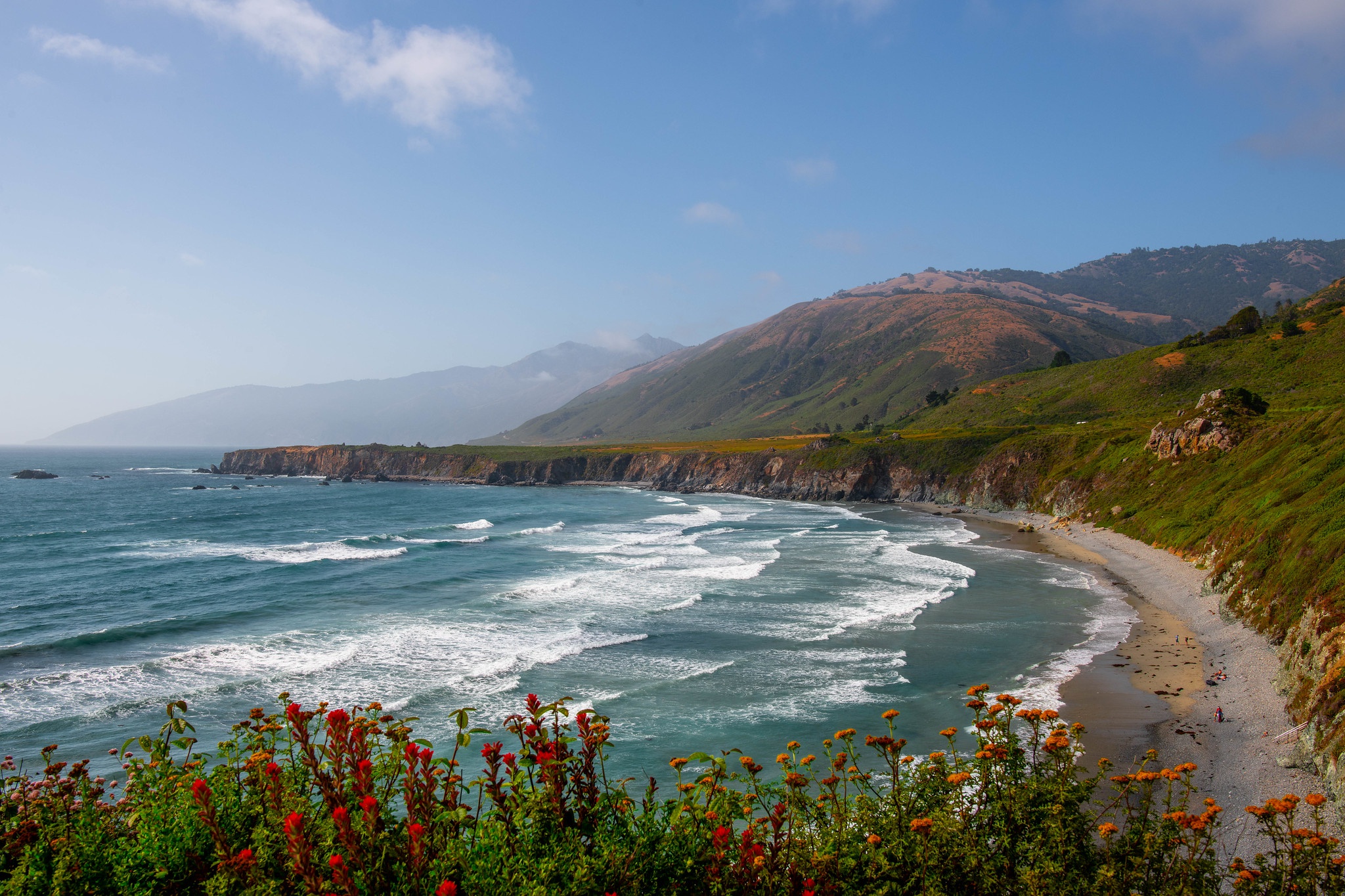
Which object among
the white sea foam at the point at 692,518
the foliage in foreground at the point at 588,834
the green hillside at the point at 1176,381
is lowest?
the white sea foam at the point at 692,518

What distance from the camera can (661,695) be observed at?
71.1ft

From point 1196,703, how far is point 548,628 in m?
23.6

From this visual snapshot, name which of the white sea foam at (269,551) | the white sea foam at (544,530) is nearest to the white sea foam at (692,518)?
the white sea foam at (544,530)

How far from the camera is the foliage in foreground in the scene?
466cm

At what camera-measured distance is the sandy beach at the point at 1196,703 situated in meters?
14.5

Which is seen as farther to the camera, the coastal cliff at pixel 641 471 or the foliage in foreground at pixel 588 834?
the coastal cliff at pixel 641 471

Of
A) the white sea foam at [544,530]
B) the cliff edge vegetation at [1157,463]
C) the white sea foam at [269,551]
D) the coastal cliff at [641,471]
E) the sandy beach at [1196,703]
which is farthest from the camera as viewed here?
the coastal cliff at [641,471]

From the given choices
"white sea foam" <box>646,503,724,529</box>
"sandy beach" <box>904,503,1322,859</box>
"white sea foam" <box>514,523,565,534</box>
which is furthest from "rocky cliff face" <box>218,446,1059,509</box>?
"white sea foam" <box>514,523,565,534</box>

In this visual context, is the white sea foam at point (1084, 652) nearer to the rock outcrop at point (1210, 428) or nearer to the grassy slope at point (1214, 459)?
the grassy slope at point (1214, 459)

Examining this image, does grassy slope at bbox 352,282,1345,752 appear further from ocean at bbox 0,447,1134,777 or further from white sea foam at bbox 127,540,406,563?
white sea foam at bbox 127,540,406,563

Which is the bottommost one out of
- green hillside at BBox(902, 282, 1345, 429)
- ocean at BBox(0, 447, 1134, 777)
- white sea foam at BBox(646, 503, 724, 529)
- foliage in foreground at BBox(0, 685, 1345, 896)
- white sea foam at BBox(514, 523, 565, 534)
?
ocean at BBox(0, 447, 1134, 777)

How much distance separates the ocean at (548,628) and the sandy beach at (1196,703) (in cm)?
130

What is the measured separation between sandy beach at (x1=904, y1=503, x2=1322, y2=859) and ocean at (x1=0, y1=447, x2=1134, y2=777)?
4.28ft

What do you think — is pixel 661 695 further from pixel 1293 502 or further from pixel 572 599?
pixel 1293 502
